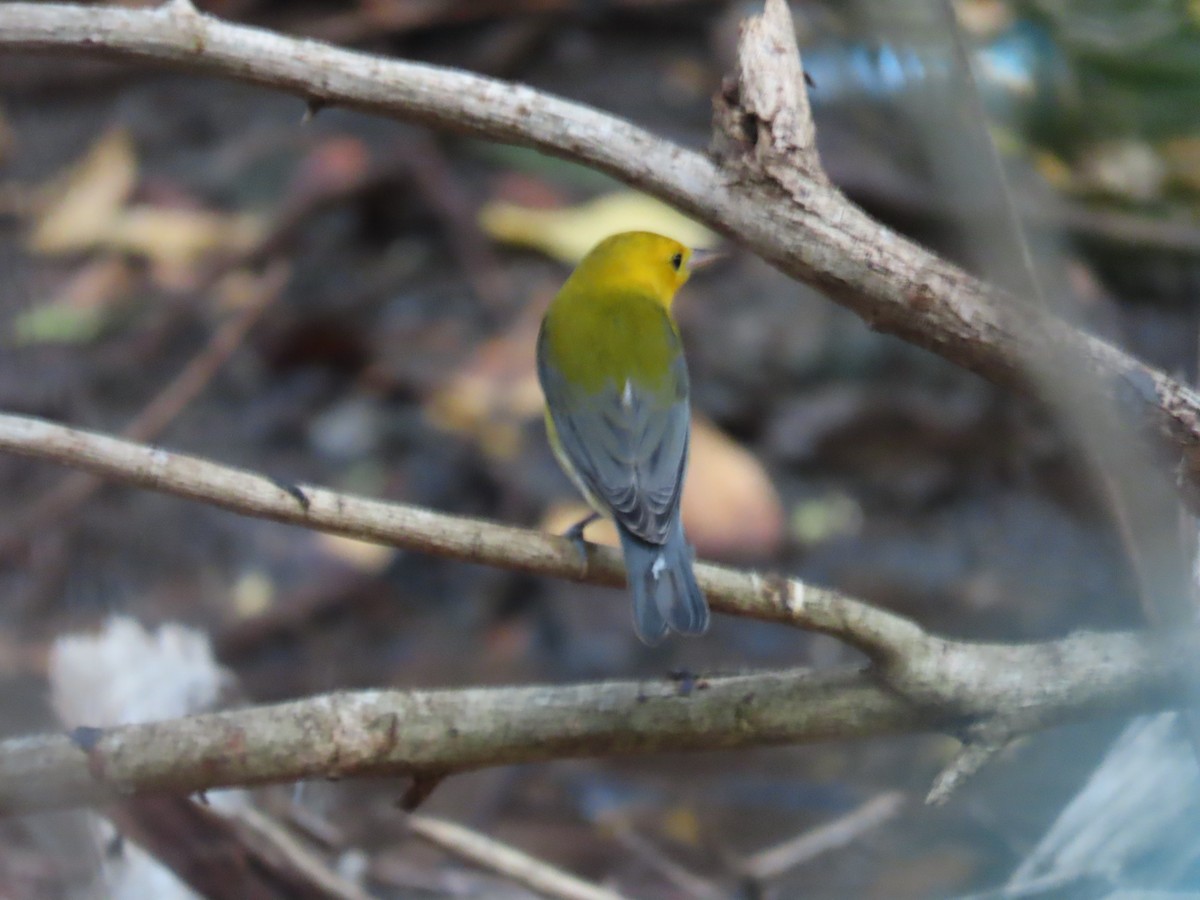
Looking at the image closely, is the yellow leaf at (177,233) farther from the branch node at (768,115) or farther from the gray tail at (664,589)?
the branch node at (768,115)

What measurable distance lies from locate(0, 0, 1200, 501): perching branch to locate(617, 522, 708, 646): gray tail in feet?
1.87

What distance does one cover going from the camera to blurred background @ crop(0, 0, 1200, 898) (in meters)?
4.01

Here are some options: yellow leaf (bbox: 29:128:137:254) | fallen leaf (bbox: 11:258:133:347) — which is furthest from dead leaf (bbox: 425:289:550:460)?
yellow leaf (bbox: 29:128:137:254)

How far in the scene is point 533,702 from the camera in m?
2.38

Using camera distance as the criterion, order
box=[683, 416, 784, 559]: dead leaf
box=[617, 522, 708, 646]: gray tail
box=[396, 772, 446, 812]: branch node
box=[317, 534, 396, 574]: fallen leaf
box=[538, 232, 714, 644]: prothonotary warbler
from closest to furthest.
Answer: box=[396, 772, 446, 812]: branch node
box=[617, 522, 708, 646]: gray tail
box=[538, 232, 714, 644]: prothonotary warbler
box=[683, 416, 784, 559]: dead leaf
box=[317, 534, 396, 574]: fallen leaf

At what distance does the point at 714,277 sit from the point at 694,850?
2792mm

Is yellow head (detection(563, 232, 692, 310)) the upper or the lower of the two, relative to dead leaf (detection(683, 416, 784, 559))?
upper

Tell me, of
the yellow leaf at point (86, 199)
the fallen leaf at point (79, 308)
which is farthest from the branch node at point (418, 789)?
the yellow leaf at point (86, 199)

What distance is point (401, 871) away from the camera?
3.81 m

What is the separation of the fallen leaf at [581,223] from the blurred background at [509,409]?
0.02 m

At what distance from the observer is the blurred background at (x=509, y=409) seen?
4.01 m

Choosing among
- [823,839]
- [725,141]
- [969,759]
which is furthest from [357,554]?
[969,759]

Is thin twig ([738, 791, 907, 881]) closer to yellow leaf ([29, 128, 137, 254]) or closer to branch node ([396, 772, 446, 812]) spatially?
branch node ([396, 772, 446, 812])

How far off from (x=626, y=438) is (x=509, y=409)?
87.0 inches
